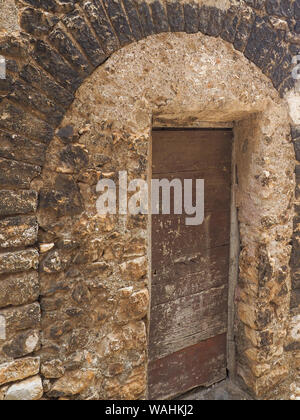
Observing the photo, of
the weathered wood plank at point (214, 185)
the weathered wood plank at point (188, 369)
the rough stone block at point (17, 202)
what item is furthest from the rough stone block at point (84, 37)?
the weathered wood plank at point (188, 369)

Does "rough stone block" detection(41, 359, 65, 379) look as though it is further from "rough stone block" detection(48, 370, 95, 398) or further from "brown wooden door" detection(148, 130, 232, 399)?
"brown wooden door" detection(148, 130, 232, 399)

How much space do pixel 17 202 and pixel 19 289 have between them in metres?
0.39

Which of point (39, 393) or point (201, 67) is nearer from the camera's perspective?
point (39, 393)

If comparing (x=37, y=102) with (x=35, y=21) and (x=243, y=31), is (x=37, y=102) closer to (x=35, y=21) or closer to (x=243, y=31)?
(x=35, y=21)

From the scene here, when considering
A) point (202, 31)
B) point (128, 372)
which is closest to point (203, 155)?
→ point (202, 31)

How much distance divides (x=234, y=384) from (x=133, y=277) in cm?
146

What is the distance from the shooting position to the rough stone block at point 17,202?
1.56 m

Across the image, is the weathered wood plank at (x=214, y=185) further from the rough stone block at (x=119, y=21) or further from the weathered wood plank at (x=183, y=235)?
the rough stone block at (x=119, y=21)

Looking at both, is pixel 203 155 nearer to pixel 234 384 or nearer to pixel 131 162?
pixel 131 162

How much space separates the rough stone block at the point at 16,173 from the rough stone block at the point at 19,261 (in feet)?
0.97

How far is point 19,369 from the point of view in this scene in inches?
65.5

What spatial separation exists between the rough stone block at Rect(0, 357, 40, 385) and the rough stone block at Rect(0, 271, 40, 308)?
27 cm

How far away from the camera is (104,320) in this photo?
1918mm

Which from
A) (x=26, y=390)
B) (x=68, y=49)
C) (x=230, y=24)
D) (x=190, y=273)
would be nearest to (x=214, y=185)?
(x=190, y=273)
